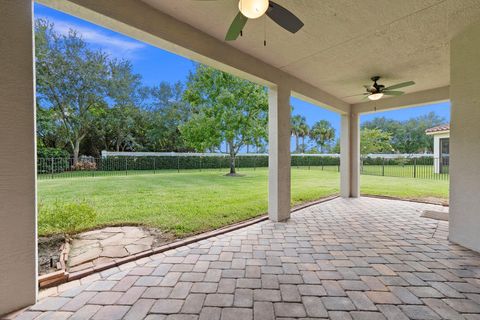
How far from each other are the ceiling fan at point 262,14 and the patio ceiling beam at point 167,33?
76 centimetres

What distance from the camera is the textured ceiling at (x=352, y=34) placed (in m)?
2.40

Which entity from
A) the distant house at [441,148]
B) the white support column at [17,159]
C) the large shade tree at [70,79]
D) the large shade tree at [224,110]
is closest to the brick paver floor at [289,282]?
the white support column at [17,159]

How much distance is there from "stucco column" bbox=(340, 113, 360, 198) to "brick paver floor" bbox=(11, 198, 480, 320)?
3.12 m

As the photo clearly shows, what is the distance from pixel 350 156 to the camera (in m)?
6.59

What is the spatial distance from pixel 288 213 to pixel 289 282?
7.30 feet

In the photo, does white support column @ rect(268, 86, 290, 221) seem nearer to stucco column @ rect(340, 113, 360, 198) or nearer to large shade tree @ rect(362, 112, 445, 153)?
stucco column @ rect(340, 113, 360, 198)

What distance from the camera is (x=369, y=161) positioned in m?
15.8

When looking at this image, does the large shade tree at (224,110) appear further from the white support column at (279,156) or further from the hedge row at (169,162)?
the white support column at (279,156)

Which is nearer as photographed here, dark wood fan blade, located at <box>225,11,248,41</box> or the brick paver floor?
the brick paver floor

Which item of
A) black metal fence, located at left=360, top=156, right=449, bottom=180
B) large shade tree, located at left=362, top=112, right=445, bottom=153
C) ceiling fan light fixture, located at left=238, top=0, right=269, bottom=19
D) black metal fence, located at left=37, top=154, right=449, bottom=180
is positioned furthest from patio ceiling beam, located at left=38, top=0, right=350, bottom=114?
large shade tree, located at left=362, top=112, right=445, bottom=153

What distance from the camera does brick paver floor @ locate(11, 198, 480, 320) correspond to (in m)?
1.75

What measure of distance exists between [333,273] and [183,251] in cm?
179

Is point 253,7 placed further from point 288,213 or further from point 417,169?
point 417,169

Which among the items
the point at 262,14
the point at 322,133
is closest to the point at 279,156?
the point at 262,14
